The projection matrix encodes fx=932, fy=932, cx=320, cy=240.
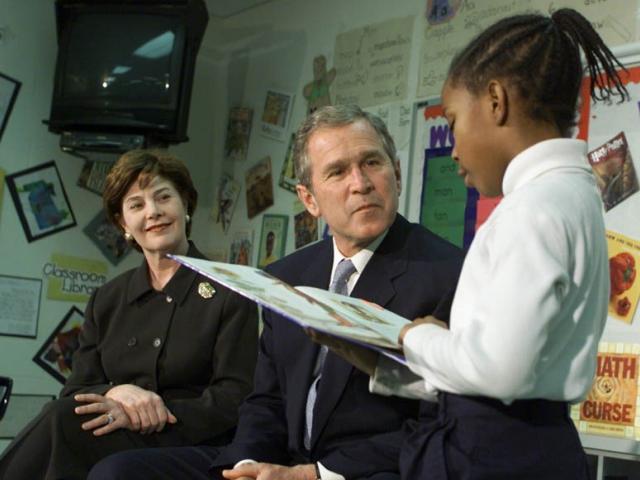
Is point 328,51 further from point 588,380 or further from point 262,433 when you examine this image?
point 588,380

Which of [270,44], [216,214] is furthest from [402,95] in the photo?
[216,214]

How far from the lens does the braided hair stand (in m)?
1.10

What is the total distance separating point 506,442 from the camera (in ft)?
3.46

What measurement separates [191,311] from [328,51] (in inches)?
76.9

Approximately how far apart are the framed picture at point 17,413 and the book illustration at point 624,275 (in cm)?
241

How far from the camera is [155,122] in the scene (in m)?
3.69

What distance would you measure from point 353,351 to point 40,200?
3027 millimetres

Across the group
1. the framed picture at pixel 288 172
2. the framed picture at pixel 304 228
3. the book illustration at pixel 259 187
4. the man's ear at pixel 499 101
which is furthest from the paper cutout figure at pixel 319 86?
the man's ear at pixel 499 101

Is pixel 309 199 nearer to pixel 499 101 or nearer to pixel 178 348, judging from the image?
pixel 178 348

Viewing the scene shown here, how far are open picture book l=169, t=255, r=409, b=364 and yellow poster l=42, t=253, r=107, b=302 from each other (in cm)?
283

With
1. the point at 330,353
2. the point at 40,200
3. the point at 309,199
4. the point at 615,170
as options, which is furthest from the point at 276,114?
the point at 330,353

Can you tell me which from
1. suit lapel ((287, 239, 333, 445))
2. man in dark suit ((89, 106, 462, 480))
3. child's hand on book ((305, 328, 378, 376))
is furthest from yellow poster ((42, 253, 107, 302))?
child's hand on book ((305, 328, 378, 376))

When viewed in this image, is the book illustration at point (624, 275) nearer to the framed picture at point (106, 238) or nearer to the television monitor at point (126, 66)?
the television monitor at point (126, 66)

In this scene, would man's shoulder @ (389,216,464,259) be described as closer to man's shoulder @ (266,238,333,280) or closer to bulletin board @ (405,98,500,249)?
man's shoulder @ (266,238,333,280)
